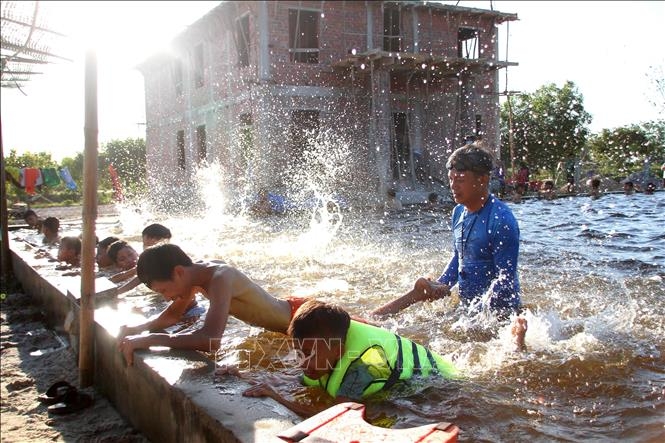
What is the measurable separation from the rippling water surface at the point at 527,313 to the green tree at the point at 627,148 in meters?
20.9

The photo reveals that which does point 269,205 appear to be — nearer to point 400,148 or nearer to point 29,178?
point 400,148

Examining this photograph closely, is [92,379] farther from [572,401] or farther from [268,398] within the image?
[572,401]

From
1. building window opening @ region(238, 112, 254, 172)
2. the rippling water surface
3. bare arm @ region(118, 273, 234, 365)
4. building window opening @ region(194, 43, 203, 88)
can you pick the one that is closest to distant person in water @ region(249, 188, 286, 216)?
building window opening @ region(238, 112, 254, 172)

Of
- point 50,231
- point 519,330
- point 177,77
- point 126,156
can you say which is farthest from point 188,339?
point 126,156

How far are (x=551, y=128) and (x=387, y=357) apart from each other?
3218cm

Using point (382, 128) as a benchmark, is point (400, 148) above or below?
below

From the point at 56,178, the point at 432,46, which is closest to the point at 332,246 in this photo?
the point at 432,46

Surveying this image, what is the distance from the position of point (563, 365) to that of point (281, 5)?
1548 cm

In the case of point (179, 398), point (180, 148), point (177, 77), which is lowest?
point (179, 398)

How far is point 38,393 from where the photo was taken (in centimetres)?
368

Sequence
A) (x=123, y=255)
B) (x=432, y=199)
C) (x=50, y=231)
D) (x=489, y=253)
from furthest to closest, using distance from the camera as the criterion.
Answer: (x=432, y=199), (x=50, y=231), (x=123, y=255), (x=489, y=253)

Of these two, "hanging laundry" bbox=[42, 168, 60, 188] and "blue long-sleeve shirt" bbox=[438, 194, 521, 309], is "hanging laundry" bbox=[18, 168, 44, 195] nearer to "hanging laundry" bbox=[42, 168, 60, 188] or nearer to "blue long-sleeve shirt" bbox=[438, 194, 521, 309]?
"hanging laundry" bbox=[42, 168, 60, 188]

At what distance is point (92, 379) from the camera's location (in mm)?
3760

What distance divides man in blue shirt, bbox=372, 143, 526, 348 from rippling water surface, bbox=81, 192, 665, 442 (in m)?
0.21
